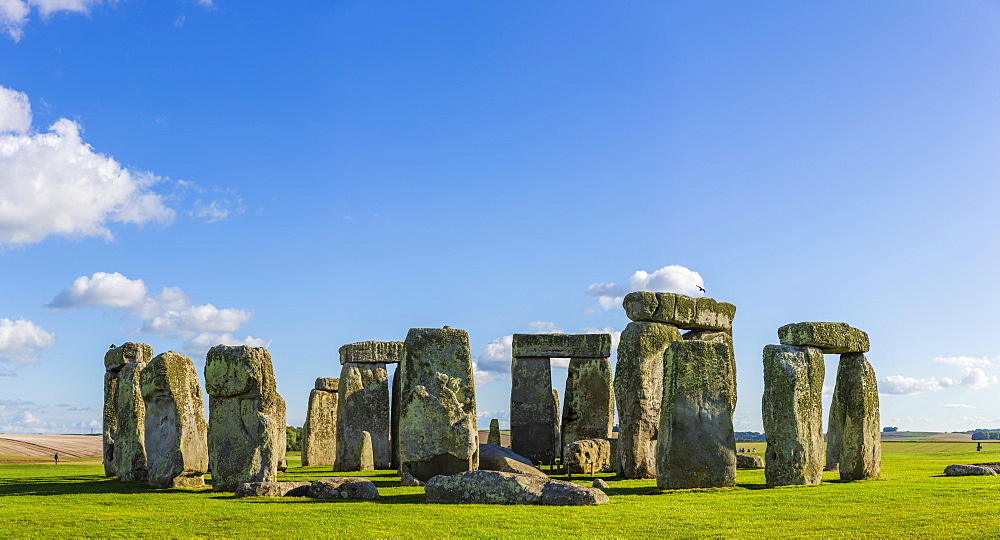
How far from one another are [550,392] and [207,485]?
35.6ft

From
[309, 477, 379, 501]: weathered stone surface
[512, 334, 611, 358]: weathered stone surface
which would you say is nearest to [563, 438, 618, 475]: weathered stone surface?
[512, 334, 611, 358]: weathered stone surface

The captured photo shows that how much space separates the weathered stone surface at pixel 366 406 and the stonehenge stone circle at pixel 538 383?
3.59 metres

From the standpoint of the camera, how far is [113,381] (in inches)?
813

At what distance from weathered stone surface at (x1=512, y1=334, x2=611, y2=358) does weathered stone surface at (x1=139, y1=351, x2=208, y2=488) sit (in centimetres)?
1032

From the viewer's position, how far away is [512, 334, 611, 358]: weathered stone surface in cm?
2433

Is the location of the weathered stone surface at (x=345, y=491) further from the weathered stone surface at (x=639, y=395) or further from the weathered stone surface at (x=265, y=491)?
the weathered stone surface at (x=639, y=395)

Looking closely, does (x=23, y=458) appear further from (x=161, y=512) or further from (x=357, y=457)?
(x=161, y=512)

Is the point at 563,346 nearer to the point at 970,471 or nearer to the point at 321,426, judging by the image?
the point at 321,426

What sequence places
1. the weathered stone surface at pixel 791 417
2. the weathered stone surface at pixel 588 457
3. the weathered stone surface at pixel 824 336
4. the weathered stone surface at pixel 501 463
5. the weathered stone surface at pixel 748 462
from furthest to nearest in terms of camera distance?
the weathered stone surface at pixel 748 462, the weathered stone surface at pixel 588 457, the weathered stone surface at pixel 501 463, the weathered stone surface at pixel 824 336, the weathered stone surface at pixel 791 417

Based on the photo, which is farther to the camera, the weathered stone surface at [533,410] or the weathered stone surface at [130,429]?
the weathered stone surface at [533,410]

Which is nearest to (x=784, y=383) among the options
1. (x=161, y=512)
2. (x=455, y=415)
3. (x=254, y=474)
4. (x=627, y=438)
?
(x=627, y=438)

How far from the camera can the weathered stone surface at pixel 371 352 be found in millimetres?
24312

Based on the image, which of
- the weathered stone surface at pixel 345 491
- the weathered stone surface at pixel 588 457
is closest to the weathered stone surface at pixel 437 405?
the weathered stone surface at pixel 345 491

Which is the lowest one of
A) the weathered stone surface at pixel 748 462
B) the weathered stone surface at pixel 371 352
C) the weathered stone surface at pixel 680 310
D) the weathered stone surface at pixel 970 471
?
the weathered stone surface at pixel 748 462
